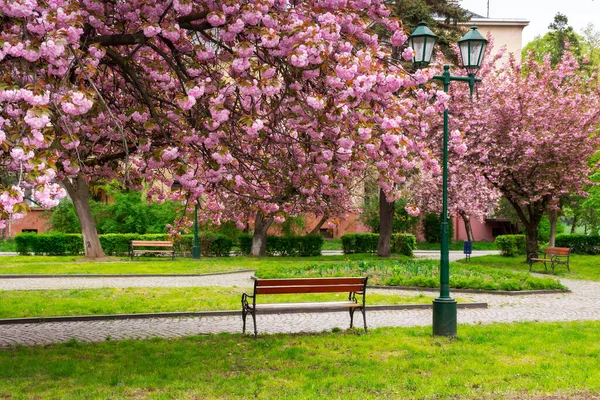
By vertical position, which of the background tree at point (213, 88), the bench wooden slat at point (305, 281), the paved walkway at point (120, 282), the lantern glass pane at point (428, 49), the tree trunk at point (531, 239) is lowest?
the paved walkway at point (120, 282)

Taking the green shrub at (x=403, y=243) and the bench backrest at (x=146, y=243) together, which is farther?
the green shrub at (x=403, y=243)

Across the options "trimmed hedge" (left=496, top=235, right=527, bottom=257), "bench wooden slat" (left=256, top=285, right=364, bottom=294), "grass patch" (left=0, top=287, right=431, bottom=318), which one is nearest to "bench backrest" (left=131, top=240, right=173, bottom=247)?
"grass patch" (left=0, top=287, right=431, bottom=318)

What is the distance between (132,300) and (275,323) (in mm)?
3980

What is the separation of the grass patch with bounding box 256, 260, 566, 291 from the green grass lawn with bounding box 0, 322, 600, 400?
688cm

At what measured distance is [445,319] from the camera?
10.8 m

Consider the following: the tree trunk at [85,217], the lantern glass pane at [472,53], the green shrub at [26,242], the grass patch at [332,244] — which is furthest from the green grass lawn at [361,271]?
the grass patch at [332,244]

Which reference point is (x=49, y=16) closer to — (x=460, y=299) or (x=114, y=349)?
(x=114, y=349)

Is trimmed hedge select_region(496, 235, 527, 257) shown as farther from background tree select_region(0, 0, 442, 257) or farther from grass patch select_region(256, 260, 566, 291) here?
background tree select_region(0, 0, 442, 257)

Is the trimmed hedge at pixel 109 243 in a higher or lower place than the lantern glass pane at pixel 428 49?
lower

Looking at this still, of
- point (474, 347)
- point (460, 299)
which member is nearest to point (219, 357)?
point (474, 347)

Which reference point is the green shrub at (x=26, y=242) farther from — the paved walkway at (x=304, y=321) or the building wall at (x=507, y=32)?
the building wall at (x=507, y=32)

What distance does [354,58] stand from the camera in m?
7.72

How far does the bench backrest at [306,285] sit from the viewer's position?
10.8 m

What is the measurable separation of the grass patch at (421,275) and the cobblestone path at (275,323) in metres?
1.97
